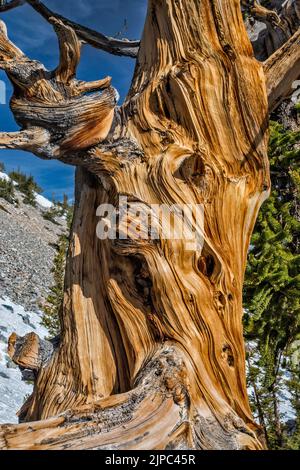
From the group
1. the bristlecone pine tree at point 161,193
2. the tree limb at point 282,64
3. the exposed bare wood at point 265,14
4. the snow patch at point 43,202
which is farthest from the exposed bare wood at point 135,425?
the snow patch at point 43,202

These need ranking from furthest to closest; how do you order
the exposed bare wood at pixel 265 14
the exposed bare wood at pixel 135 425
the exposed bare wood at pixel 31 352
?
the exposed bare wood at pixel 265 14 < the exposed bare wood at pixel 31 352 < the exposed bare wood at pixel 135 425

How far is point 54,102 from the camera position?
6.28 feet

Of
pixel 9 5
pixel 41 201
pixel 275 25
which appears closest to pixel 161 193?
pixel 275 25

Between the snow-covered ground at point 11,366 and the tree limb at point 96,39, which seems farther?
the snow-covered ground at point 11,366

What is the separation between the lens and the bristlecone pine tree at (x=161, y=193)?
1.85 metres

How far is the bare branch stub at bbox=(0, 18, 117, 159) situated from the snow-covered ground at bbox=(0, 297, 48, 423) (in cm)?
303

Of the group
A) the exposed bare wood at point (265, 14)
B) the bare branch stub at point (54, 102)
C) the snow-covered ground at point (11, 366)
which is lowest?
the snow-covered ground at point (11, 366)

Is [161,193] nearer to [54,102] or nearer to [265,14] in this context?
[54,102]

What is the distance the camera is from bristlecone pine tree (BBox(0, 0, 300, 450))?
6.06ft

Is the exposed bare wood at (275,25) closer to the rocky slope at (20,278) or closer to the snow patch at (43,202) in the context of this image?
the rocky slope at (20,278)

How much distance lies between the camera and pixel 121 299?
198cm

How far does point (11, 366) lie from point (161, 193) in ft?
14.2

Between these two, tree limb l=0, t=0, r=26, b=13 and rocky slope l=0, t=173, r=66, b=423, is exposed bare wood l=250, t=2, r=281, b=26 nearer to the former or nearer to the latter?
tree limb l=0, t=0, r=26, b=13

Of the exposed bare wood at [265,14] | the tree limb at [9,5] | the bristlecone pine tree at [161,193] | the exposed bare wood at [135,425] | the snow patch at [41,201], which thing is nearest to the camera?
Result: the exposed bare wood at [135,425]
